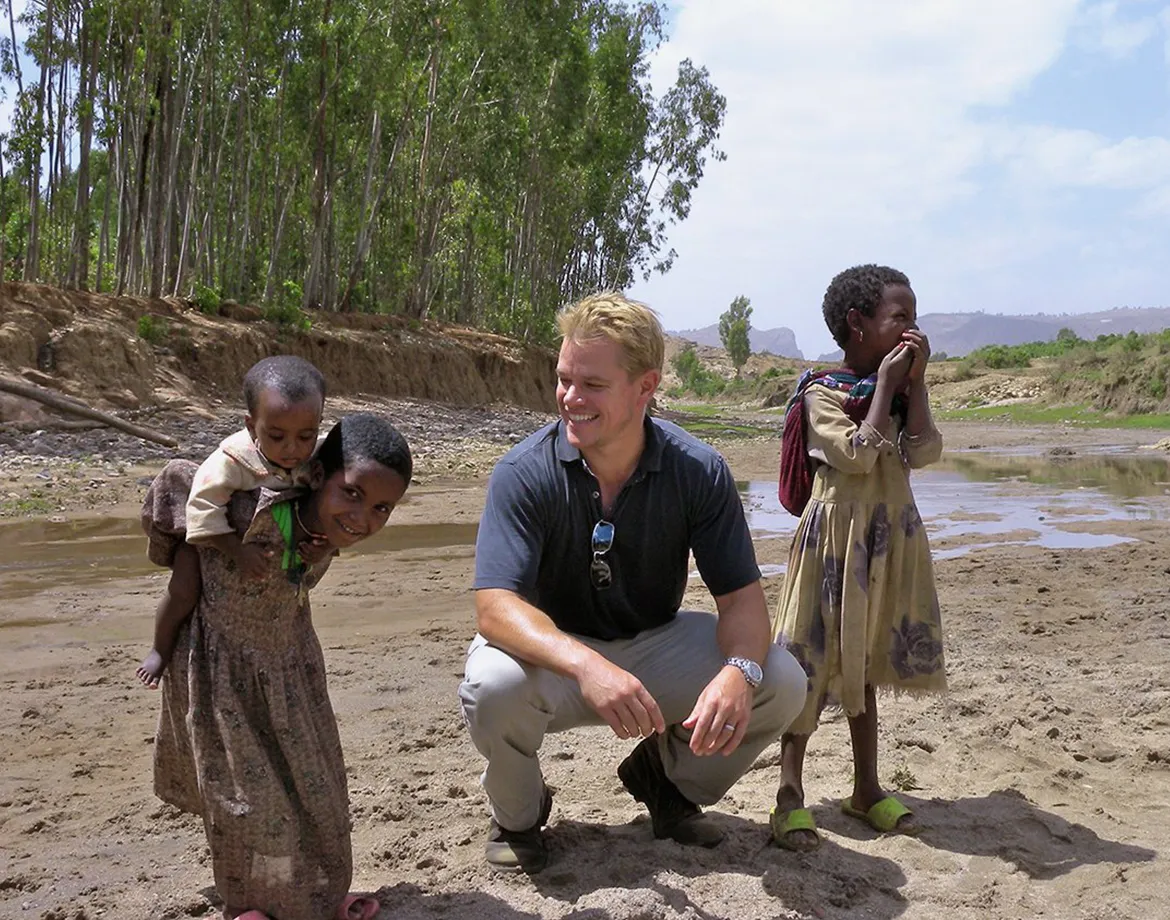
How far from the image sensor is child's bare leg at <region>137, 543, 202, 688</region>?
8.78 ft

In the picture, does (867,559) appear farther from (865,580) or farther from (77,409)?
(77,409)

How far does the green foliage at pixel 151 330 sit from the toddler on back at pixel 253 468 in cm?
1637

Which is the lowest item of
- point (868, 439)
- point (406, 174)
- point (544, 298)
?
point (868, 439)

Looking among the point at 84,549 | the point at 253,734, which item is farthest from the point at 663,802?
the point at 84,549

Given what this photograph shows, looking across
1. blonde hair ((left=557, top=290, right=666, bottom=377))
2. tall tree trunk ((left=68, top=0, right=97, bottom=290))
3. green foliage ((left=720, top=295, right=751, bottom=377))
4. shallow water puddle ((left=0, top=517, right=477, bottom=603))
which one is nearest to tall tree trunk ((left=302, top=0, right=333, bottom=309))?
tall tree trunk ((left=68, top=0, right=97, bottom=290))

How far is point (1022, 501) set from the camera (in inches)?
514

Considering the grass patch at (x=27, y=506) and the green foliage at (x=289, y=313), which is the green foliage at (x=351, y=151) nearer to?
the green foliage at (x=289, y=313)

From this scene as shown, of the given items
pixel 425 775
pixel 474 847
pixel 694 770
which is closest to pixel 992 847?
pixel 694 770

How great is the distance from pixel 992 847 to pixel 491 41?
2842 centimetres

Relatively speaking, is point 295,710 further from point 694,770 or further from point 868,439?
point 868,439

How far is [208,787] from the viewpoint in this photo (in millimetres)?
2629

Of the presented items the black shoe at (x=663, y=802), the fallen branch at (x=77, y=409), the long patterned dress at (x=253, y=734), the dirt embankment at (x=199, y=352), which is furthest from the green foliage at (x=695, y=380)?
the long patterned dress at (x=253, y=734)

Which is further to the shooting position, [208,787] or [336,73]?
[336,73]

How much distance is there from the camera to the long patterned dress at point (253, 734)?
8.61 ft
